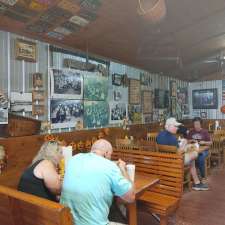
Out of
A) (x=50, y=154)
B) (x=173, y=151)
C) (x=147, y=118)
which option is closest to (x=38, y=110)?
(x=50, y=154)

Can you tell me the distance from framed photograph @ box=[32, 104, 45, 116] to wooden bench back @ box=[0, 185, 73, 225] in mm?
1967

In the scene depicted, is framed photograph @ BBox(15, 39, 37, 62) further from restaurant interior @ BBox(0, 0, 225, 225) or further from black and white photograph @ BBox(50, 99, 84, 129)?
black and white photograph @ BBox(50, 99, 84, 129)

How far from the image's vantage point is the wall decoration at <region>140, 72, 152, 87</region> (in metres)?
6.19

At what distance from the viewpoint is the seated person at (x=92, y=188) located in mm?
1682

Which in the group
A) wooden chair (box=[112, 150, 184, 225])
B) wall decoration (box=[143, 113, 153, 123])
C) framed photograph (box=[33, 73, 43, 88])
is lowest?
wooden chair (box=[112, 150, 184, 225])

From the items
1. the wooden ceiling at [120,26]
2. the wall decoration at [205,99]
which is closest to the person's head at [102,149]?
the wooden ceiling at [120,26]

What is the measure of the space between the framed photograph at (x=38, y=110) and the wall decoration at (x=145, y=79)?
311 cm

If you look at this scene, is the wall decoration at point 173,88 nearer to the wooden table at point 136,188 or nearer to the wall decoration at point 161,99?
the wall decoration at point 161,99

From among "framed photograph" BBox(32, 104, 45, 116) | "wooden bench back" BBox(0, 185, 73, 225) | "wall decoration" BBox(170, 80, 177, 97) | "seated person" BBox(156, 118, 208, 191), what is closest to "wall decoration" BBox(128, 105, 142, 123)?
"seated person" BBox(156, 118, 208, 191)

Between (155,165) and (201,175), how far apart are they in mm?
2293

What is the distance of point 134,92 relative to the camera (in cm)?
580

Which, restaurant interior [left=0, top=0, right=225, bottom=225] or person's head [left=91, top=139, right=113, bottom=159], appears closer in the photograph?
person's head [left=91, top=139, right=113, bottom=159]

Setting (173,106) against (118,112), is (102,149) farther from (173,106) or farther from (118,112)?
(173,106)

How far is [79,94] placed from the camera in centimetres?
429
